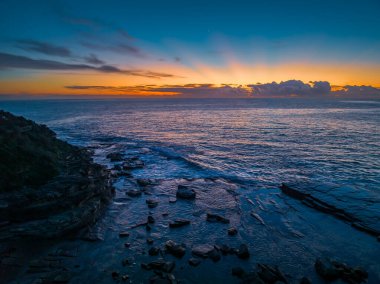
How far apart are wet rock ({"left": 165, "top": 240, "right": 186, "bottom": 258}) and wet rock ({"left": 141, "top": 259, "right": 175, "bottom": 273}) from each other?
1039 mm

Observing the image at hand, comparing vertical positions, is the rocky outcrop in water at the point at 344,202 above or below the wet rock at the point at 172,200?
above

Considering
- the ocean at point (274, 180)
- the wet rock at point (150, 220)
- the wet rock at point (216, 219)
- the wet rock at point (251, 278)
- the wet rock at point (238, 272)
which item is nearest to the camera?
the wet rock at point (251, 278)

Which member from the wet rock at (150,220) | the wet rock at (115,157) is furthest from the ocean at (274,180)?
the wet rock at (115,157)

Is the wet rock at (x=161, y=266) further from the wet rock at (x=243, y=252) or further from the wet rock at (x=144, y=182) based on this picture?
the wet rock at (x=144, y=182)

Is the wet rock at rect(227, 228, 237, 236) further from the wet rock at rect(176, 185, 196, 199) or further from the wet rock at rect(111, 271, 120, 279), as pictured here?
the wet rock at rect(111, 271, 120, 279)

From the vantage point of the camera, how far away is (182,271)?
1340 cm

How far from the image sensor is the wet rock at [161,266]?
13.3 m

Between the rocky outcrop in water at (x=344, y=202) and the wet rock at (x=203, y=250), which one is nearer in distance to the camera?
the wet rock at (x=203, y=250)

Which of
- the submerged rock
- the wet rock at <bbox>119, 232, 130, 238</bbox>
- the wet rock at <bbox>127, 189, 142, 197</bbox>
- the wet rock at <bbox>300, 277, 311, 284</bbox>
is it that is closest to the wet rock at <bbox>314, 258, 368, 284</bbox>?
the wet rock at <bbox>300, 277, 311, 284</bbox>

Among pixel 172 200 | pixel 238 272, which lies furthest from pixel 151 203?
pixel 238 272

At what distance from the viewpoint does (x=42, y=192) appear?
1839 centimetres

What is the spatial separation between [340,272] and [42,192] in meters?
19.9

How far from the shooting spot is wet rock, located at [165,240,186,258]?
1475 cm

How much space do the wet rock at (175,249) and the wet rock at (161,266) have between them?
1.04 m
